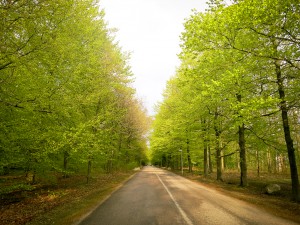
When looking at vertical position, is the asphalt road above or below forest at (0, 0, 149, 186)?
below

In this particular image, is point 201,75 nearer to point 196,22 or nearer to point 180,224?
point 196,22

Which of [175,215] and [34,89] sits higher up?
[34,89]

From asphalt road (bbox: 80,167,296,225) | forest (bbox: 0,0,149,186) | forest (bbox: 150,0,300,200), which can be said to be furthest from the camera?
forest (bbox: 150,0,300,200)

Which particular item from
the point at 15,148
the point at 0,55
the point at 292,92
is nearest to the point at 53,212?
the point at 15,148

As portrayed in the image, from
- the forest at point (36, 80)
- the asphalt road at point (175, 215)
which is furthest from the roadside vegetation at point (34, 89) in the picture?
the asphalt road at point (175, 215)

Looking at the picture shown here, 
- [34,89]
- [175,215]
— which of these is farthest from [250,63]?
[34,89]

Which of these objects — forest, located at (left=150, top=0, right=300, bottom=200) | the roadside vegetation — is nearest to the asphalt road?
the roadside vegetation

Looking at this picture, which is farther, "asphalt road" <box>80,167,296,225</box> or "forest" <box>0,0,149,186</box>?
"forest" <box>0,0,149,186</box>

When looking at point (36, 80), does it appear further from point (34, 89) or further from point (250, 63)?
point (250, 63)

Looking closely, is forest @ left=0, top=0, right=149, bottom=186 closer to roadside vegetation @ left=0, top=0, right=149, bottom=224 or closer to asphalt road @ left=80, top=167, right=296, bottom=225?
roadside vegetation @ left=0, top=0, right=149, bottom=224

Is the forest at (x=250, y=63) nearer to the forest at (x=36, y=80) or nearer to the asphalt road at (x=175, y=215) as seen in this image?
the asphalt road at (x=175, y=215)

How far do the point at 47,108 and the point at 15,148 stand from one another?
7.12 feet

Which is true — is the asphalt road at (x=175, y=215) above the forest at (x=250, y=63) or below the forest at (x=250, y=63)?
below

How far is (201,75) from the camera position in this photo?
13.4 meters
